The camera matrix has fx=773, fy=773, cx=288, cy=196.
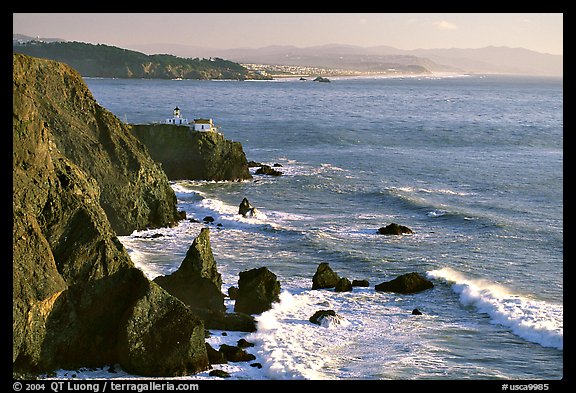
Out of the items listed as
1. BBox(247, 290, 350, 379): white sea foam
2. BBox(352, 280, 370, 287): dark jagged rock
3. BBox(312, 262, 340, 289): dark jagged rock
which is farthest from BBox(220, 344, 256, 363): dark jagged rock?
BBox(352, 280, 370, 287): dark jagged rock

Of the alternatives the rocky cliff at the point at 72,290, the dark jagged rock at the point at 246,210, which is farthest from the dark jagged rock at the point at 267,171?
the rocky cliff at the point at 72,290

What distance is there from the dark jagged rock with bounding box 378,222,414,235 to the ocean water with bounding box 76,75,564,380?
2.64 ft

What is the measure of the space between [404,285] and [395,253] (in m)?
8.35

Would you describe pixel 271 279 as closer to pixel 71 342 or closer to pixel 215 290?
pixel 215 290

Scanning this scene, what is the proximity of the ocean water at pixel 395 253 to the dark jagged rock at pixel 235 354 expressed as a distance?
0.40 meters

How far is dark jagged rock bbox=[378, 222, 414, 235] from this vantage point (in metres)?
54.1

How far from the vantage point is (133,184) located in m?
53.3

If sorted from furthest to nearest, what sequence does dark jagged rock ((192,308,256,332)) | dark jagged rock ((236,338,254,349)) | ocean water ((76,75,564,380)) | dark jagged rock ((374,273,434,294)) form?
dark jagged rock ((374,273,434,294)), dark jagged rock ((192,308,256,332)), ocean water ((76,75,564,380)), dark jagged rock ((236,338,254,349))

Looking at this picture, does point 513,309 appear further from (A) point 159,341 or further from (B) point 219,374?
(A) point 159,341

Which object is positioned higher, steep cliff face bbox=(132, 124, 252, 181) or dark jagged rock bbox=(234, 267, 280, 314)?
steep cliff face bbox=(132, 124, 252, 181)

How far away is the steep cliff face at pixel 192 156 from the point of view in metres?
76.4

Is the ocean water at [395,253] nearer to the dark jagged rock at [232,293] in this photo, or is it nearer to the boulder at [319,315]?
the boulder at [319,315]

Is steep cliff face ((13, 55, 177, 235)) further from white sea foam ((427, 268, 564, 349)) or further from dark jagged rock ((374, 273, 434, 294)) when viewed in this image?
white sea foam ((427, 268, 564, 349))

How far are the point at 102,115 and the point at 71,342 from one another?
29.3 meters
